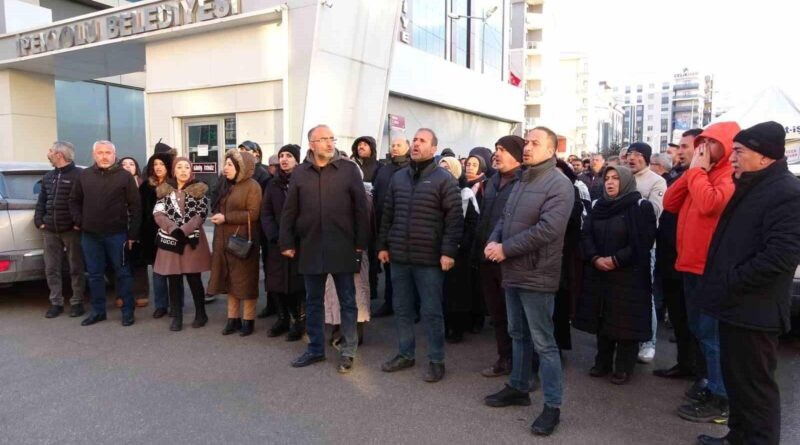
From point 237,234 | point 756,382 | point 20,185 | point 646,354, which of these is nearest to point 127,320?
point 237,234

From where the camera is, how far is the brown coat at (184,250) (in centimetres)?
580

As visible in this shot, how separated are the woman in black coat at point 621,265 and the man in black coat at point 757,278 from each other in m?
1.17

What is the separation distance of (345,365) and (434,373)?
0.74 m

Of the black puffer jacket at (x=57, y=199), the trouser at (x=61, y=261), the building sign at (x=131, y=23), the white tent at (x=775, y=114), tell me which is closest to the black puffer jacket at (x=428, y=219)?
the black puffer jacket at (x=57, y=199)

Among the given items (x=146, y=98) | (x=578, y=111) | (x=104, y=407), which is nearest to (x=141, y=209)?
(x=104, y=407)

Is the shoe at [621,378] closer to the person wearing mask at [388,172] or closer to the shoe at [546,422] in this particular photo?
the shoe at [546,422]

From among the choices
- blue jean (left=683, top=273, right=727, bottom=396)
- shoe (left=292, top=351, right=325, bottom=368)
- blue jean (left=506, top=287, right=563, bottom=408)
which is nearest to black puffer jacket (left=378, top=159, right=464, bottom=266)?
blue jean (left=506, top=287, right=563, bottom=408)

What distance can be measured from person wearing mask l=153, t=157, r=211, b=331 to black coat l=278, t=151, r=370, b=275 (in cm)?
162

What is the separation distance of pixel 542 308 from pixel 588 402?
3.22 feet

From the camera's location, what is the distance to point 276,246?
5.51m

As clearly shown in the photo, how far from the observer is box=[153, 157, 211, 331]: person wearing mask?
581 cm

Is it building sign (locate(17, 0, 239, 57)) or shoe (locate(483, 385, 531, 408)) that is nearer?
shoe (locate(483, 385, 531, 408))

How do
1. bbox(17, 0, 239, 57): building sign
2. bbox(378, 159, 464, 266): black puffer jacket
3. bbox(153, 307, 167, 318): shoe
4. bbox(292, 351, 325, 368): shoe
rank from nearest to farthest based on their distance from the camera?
bbox(378, 159, 464, 266): black puffer jacket → bbox(292, 351, 325, 368): shoe → bbox(153, 307, 167, 318): shoe → bbox(17, 0, 239, 57): building sign

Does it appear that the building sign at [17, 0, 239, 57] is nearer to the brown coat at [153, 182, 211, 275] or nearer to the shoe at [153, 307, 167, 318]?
the brown coat at [153, 182, 211, 275]
